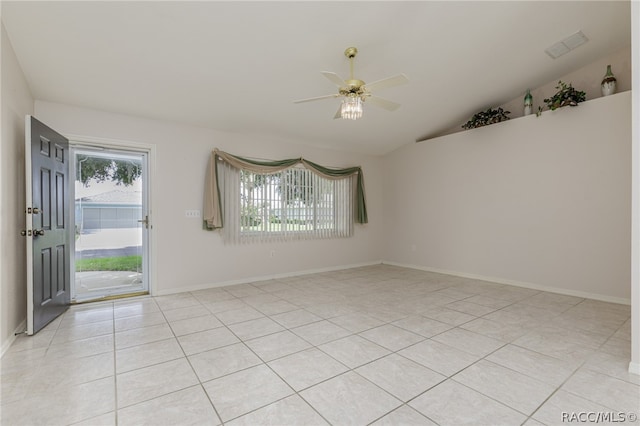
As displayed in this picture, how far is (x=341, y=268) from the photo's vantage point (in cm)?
643

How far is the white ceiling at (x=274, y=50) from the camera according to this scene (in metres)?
2.76

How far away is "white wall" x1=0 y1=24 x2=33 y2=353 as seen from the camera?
8.54ft

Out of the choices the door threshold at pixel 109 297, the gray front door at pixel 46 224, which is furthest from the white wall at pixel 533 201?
the gray front door at pixel 46 224

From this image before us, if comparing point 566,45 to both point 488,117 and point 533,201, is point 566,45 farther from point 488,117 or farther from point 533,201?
point 533,201

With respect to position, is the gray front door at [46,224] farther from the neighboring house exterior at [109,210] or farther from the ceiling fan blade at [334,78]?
the ceiling fan blade at [334,78]

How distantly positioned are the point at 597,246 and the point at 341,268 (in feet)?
13.6

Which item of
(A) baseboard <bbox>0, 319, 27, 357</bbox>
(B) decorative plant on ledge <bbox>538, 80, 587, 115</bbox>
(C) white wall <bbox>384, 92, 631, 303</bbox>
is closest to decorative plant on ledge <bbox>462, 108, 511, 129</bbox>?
(C) white wall <bbox>384, 92, 631, 303</bbox>

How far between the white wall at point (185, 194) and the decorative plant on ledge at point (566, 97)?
13.5 feet

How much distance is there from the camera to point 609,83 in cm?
402

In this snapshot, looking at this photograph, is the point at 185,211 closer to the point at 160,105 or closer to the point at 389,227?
the point at 160,105

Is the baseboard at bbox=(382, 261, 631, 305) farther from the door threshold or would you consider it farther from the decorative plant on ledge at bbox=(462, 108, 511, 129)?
the door threshold

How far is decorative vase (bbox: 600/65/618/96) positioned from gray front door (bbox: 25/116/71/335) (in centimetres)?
680

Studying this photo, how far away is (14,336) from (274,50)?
3776 mm
